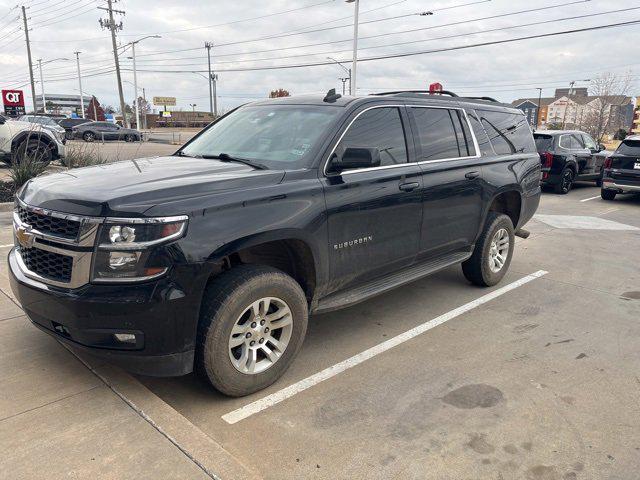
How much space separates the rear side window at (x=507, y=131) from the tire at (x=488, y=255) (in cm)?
76

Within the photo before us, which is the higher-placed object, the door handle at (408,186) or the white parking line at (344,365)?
the door handle at (408,186)

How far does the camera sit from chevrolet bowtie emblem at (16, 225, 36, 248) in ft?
10.4

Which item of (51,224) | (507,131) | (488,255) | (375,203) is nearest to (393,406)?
(375,203)

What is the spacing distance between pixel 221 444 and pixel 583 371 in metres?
2.69

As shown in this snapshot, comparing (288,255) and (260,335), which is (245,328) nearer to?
(260,335)

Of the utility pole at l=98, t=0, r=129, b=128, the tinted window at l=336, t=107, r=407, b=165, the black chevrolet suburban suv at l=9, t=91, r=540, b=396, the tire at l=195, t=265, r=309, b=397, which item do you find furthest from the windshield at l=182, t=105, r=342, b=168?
the utility pole at l=98, t=0, r=129, b=128

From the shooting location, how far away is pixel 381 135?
423cm

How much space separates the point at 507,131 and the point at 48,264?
486 centimetres

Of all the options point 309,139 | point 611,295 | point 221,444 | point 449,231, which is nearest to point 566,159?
point 611,295

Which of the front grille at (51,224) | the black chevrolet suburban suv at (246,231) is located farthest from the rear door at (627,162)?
the front grille at (51,224)

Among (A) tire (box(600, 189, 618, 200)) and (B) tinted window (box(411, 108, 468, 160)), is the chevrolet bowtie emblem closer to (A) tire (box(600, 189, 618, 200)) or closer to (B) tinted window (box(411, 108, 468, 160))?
(B) tinted window (box(411, 108, 468, 160))

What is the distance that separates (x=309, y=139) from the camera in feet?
12.7

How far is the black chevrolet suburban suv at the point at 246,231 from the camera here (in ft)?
9.25

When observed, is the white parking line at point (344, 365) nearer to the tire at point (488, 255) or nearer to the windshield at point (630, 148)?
the tire at point (488, 255)
